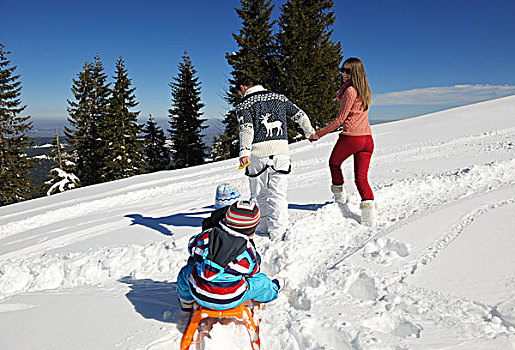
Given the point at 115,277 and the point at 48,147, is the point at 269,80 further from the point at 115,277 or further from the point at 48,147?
the point at 115,277

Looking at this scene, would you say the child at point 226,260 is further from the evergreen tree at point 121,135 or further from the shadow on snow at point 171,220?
the evergreen tree at point 121,135

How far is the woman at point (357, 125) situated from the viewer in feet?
12.5

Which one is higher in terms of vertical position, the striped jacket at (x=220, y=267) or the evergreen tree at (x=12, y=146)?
the evergreen tree at (x=12, y=146)

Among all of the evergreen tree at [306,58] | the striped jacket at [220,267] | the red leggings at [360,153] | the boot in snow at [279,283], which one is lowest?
the boot in snow at [279,283]

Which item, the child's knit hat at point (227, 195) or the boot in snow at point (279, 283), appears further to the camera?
the child's knit hat at point (227, 195)

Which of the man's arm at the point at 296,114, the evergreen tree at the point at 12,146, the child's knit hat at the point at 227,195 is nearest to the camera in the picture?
the child's knit hat at the point at 227,195

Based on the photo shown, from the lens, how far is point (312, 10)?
2972 centimetres

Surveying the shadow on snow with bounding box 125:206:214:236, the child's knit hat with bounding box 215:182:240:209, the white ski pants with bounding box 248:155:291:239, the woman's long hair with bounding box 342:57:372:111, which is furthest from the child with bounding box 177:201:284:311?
the shadow on snow with bounding box 125:206:214:236

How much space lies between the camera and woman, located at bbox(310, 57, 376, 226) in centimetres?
382

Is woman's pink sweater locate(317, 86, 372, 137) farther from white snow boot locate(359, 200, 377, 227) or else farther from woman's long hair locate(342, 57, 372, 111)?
white snow boot locate(359, 200, 377, 227)

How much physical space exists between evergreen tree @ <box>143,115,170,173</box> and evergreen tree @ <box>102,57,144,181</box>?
3.02 meters

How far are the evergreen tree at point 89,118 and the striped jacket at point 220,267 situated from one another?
1038 inches

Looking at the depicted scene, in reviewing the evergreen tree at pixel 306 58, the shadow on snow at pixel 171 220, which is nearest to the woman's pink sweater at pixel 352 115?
the shadow on snow at pixel 171 220

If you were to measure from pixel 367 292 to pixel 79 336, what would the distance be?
86.9 inches
